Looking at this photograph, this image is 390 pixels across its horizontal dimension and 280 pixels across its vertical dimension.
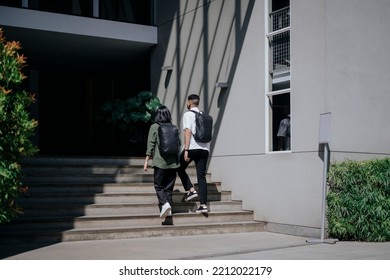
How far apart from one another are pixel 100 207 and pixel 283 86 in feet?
12.0

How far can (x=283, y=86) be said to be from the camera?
10273mm

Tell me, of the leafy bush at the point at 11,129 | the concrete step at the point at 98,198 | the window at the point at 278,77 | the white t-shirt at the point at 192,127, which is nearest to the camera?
the leafy bush at the point at 11,129

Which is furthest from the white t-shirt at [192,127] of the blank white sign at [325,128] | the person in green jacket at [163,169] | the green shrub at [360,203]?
the green shrub at [360,203]

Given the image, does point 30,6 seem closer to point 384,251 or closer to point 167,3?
point 167,3

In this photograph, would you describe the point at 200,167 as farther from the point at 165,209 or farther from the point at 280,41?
the point at 280,41

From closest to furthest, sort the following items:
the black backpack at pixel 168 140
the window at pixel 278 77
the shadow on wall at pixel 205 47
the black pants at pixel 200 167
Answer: the black backpack at pixel 168 140 → the black pants at pixel 200 167 → the window at pixel 278 77 → the shadow on wall at pixel 205 47

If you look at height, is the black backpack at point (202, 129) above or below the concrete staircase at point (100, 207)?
above

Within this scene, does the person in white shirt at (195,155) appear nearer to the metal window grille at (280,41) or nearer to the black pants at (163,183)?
the black pants at (163,183)

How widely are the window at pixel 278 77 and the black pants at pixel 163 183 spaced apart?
1866 millimetres

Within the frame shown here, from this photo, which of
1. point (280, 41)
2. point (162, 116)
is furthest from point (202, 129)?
point (280, 41)

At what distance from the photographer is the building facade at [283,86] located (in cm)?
952

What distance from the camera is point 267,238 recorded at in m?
9.41

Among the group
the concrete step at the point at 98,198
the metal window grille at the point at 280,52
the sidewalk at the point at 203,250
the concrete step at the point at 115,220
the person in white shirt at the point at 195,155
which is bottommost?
the sidewalk at the point at 203,250
